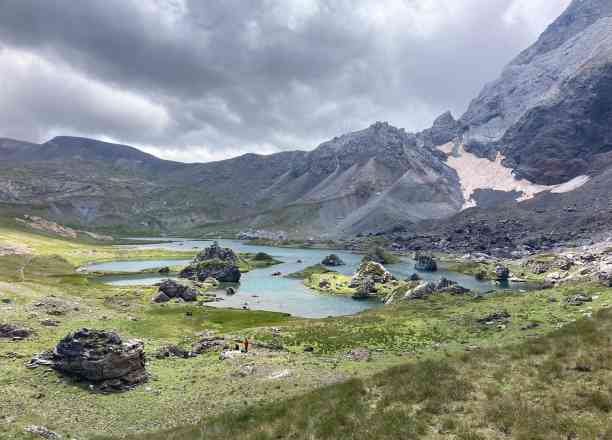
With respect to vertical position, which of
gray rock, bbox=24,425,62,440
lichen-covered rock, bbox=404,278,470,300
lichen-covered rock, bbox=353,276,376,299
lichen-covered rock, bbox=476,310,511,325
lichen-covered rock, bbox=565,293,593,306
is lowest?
lichen-covered rock, bbox=353,276,376,299

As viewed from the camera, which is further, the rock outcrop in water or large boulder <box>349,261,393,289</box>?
the rock outcrop in water

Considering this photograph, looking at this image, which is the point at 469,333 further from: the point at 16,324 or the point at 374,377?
the point at 16,324

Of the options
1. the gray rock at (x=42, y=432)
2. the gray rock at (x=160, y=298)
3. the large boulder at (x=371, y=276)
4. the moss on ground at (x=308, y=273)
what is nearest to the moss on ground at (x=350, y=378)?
the gray rock at (x=42, y=432)

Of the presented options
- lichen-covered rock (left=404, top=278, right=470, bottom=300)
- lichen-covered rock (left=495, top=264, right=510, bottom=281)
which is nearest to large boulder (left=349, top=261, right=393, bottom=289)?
lichen-covered rock (left=404, top=278, right=470, bottom=300)

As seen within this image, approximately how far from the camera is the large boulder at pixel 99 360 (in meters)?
34.8

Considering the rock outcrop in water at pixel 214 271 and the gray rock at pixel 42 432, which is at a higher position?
the gray rock at pixel 42 432

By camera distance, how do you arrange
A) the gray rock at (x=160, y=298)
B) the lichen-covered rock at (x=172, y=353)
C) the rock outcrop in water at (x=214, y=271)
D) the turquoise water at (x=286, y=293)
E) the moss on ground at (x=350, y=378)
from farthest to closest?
1. the rock outcrop in water at (x=214, y=271)
2. the turquoise water at (x=286, y=293)
3. the gray rock at (x=160, y=298)
4. the lichen-covered rock at (x=172, y=353)
5. the moss on ground at (x=350, y=378)

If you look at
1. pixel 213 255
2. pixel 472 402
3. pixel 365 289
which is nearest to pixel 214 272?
pixel 213 255

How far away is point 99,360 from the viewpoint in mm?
35219

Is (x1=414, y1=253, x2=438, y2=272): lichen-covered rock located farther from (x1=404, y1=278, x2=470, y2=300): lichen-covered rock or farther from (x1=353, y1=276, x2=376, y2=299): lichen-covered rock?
(x1=404, y1=278, x2=470, y2=300): lichen-covered rock

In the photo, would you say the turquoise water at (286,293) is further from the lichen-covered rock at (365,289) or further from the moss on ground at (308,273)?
the moss on ground at (308,273)

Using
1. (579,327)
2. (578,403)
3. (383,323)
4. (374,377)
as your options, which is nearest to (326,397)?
(374,377)

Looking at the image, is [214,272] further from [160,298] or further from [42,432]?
[42,432]

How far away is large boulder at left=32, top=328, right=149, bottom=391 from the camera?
34812 mm
